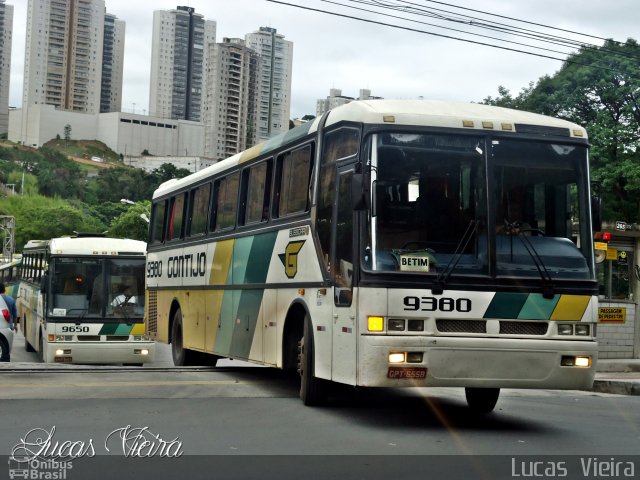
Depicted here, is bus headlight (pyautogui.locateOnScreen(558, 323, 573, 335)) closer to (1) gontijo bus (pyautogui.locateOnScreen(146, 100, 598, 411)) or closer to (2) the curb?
(1) gontijo bus (pyautogui.locateOnScreen(146, 100, 598, 411))

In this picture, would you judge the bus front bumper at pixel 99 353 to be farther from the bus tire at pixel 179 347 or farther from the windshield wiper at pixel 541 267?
the windshield wiper at pixel 541 267

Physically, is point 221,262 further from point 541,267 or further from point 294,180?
point 541,267

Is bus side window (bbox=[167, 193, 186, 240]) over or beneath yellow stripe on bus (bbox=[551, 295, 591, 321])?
over

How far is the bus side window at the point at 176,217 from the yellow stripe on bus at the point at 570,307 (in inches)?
372

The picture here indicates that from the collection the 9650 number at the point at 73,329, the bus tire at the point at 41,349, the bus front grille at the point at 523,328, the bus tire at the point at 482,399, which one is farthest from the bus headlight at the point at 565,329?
the bus tire at the point at 41,349

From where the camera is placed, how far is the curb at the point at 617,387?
52.8ft

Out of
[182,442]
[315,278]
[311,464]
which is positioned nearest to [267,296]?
[315,278]

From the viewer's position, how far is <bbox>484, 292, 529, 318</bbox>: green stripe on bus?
9.73 meters

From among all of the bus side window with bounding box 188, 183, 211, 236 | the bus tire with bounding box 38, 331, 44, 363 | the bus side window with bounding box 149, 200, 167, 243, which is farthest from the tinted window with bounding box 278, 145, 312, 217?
the bus tire with bounding box 38, 331, 44, 363

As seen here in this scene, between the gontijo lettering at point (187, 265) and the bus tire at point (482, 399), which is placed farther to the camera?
the gontijo lettering at point (187, 265)

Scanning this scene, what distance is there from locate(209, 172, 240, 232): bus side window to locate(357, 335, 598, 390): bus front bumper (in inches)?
221

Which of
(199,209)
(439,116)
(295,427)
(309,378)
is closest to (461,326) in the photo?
(295,427)

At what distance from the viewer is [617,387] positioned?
16.2 m

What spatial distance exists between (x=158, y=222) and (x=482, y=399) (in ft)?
33.2
